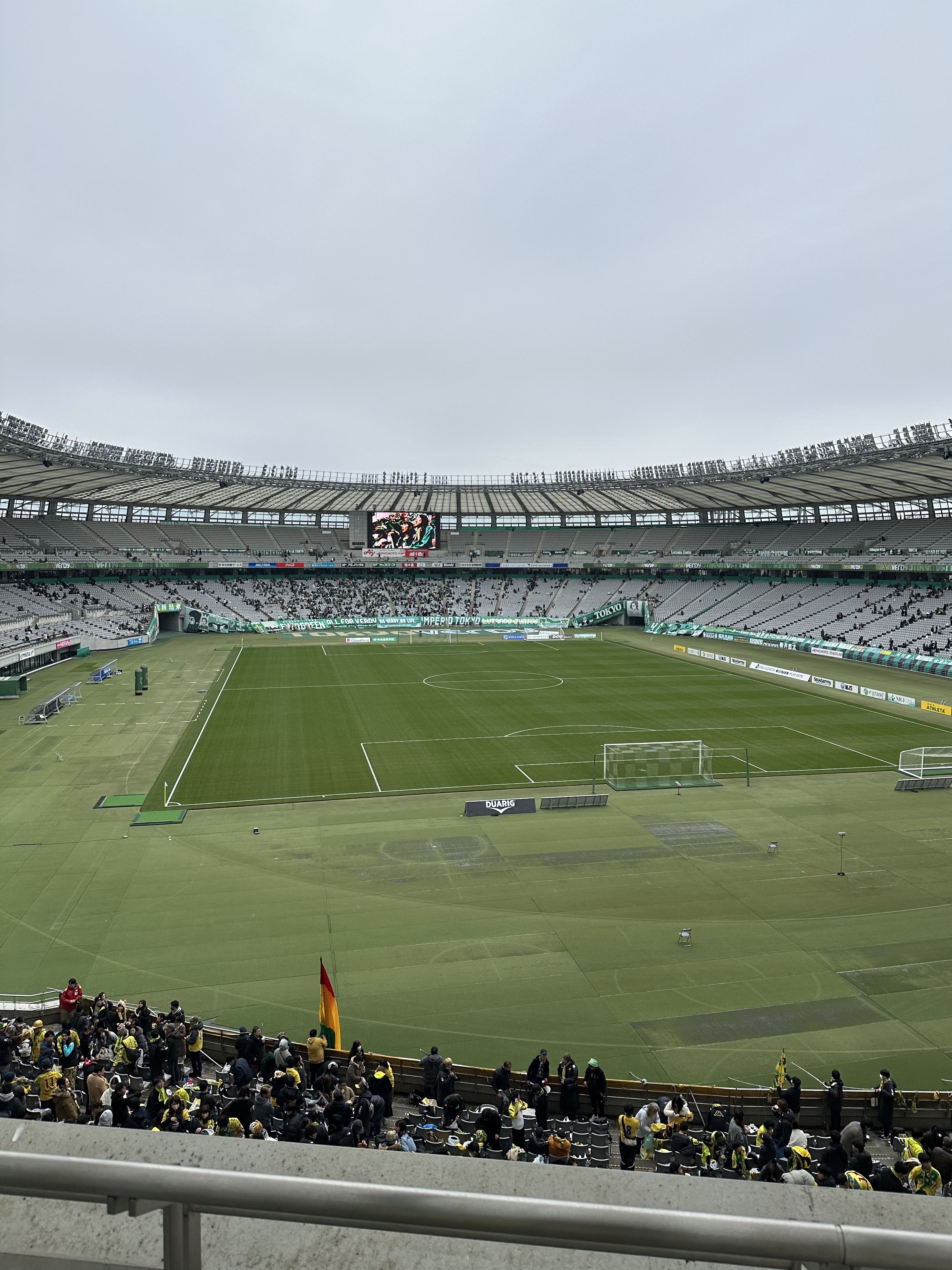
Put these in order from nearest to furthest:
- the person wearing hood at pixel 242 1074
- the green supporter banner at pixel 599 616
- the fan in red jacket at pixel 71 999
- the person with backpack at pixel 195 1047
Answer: the person wearing hood at pixel 242 1074 < the person with backpack at pixel 195 1047 < the fan in red jacket at pixel 71 999 < the green supporter banner at pixel 599 616

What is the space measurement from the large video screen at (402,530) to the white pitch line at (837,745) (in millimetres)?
83504

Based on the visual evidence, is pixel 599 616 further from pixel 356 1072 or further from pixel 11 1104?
pixel 11 1104

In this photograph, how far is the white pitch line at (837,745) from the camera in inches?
1735

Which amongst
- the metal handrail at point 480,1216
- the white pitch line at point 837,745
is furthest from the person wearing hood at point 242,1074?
the white pitch line at point 837,745

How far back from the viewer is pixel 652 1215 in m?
2.08

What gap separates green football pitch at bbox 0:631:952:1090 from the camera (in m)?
19.9

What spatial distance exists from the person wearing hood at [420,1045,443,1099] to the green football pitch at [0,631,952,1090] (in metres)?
2.10

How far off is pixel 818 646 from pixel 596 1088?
78.0m

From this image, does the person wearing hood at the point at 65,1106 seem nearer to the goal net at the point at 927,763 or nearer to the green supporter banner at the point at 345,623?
the goal net at the point at 927,763

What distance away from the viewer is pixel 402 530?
127875 millimetres

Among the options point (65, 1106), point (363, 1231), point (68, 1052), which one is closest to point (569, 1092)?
point (65, 1106)

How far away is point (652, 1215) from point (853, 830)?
34.6 m

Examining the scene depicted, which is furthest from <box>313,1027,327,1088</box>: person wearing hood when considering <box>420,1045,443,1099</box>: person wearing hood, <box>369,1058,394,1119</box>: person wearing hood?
<box>420,1045,443,1099</box>: person wearing hood

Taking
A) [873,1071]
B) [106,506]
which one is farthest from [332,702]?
[106,506]
